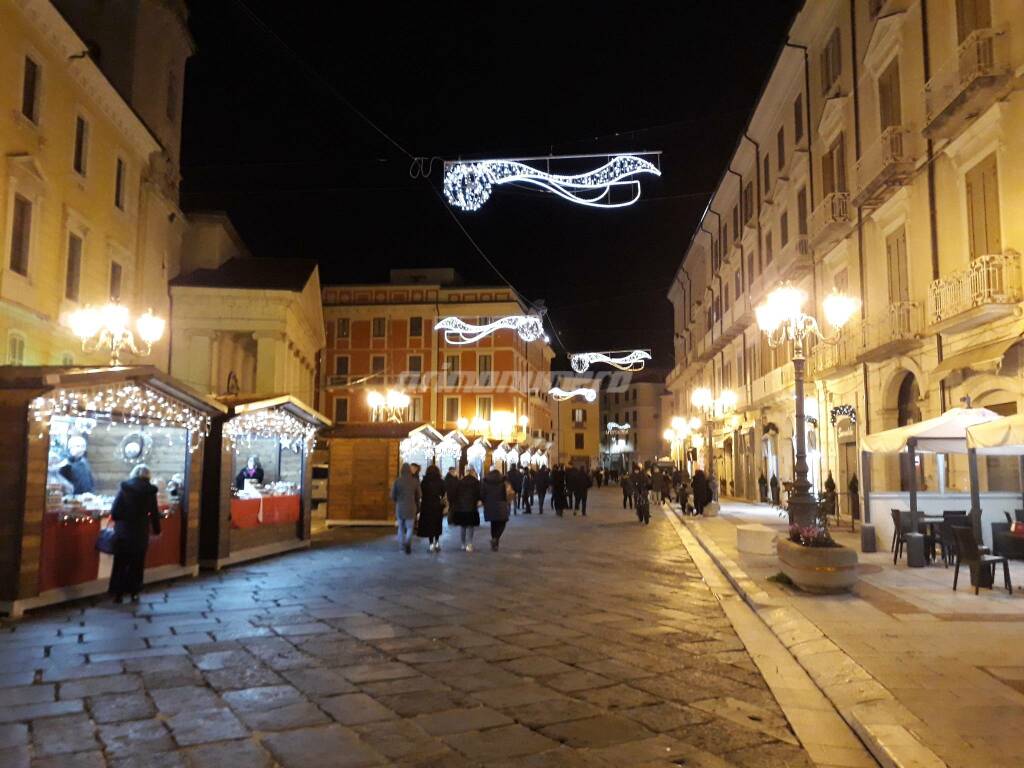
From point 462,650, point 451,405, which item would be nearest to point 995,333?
point 462,650

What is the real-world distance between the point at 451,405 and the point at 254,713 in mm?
53730

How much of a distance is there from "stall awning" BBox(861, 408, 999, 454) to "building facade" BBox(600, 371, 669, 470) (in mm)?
77746

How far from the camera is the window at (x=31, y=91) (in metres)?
19.5

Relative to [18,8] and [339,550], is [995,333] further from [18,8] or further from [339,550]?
[18,8]

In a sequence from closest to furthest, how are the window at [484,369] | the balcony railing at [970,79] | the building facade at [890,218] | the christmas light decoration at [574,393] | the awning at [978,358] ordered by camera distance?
the balcony railing at [970,79] < the awning at [978,358] < the building facade at [890,218] < the christmas light decoration at [574,393] < the window at [484,369]

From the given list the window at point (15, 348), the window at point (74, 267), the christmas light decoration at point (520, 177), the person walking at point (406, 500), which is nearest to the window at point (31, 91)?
the window at point (74, 267)

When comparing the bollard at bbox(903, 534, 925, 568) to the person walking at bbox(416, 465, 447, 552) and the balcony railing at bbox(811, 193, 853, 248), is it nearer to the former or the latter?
the person walking at bbox(416, 465, 447, 552)

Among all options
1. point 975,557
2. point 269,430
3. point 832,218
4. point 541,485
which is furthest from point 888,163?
point 541,485

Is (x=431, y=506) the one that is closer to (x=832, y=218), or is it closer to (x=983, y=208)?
(x=983, y=208)

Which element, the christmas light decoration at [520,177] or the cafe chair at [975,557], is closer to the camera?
the cafe chair at [975,557]

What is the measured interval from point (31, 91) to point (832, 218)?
63.4 feet

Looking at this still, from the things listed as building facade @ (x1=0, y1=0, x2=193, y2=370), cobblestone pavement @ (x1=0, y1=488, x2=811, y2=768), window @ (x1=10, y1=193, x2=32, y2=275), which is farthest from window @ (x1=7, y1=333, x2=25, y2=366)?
cobblestone pavement @ (x1=0, y1=488, x2=811, y2=768)

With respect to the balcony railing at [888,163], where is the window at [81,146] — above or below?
above

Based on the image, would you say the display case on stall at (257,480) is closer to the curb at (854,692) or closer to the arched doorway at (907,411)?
the curb at (854,692)
